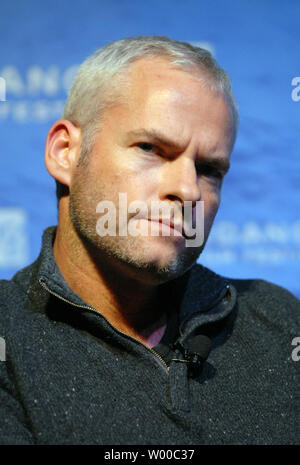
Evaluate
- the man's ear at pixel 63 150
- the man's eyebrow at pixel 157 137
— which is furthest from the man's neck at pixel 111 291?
the man's eyebrow at pixel 157 137

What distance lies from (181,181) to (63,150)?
27 centimetres

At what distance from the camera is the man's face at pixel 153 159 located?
2.74 feet

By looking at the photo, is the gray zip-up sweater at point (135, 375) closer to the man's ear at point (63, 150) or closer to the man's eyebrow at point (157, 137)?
the man's ear at point (63, 150)

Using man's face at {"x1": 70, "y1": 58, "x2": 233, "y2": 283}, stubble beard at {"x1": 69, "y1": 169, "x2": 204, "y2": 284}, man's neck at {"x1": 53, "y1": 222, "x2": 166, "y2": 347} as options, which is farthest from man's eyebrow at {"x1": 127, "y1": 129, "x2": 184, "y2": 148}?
man's neck at {"x1": 53, "y1": 222, "x2": 166, "y2": 347}

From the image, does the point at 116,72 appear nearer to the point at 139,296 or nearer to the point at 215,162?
the point at 215,162

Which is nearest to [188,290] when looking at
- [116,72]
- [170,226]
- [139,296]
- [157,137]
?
[139,296]

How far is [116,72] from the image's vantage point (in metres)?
0.93

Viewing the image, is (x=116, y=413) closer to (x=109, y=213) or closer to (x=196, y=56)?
(x=109, y=213)

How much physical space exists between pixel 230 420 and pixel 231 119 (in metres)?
0.53

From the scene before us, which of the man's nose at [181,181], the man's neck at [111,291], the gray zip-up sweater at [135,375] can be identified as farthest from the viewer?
the man's neck at [111,291]

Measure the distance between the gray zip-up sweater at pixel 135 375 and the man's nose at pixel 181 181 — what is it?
0.23m

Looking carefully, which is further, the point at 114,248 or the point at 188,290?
the point at 188,290

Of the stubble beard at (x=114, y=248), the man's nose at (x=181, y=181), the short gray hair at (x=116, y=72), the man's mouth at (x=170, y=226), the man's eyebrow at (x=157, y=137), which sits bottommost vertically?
the stubble beard at (x=114, y=248)

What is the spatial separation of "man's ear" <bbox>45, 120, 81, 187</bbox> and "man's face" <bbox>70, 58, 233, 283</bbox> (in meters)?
0.04
